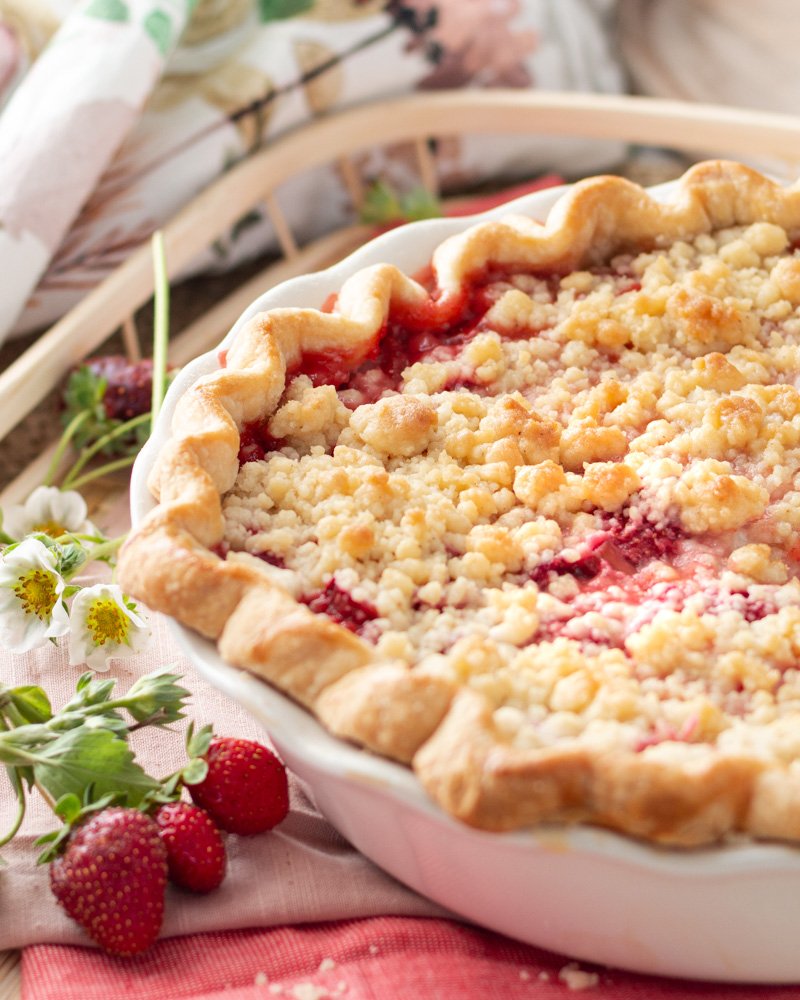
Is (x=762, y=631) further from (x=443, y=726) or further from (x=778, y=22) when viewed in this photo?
(x=778, y=22)

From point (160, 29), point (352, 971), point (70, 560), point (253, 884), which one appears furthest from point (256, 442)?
point (160, 29)

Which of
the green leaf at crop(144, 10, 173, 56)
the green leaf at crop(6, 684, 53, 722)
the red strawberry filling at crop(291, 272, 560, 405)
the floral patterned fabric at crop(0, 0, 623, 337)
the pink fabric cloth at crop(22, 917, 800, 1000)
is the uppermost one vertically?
the green leaf at crop(144, 10, 173, 56)

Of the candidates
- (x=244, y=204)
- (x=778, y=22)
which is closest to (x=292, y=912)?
(x=244, y=204)

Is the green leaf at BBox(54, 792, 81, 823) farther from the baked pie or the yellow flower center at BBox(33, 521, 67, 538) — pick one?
the yellow flower center at BBox(33, 521, 67, 538)

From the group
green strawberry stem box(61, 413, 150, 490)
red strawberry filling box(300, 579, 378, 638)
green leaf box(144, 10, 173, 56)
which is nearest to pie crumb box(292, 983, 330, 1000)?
red strawberry filling box(300, 579, 378, 638)

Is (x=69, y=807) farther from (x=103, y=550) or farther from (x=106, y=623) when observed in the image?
(x=103, y=550)

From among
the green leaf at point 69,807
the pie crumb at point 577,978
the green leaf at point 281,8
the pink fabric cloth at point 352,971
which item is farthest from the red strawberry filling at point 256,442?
the green leaf at point 281,8
